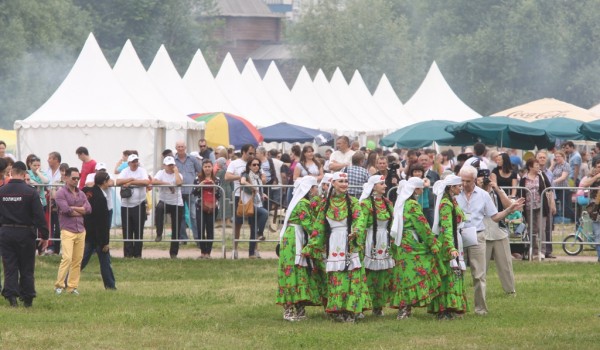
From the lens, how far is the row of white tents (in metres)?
30.7

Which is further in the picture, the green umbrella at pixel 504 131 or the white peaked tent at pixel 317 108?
the white peaked tent at pixel 317 108

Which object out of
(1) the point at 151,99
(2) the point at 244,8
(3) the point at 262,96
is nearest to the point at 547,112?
(1) the point at 151,99

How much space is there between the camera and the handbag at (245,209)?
2206cm

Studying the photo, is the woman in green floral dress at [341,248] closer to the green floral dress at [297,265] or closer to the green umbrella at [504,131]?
the green floral dress at [297,265]

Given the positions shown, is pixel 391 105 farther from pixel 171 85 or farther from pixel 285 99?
pixel 171 85

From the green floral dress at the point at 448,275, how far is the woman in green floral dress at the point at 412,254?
87 millimetres

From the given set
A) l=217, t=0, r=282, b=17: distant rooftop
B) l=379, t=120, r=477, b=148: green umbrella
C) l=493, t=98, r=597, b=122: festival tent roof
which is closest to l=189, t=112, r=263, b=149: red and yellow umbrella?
l=379, t=120, r=477, b=148: green umbrella

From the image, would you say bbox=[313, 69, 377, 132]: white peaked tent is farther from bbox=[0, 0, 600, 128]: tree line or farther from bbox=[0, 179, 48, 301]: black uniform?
bbox=[0, 179, 48, 301]: black uniform

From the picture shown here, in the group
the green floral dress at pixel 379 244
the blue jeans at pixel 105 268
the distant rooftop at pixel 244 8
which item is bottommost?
the blue jeans at pixel 105 268

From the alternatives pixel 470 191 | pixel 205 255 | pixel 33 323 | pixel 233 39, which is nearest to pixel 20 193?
pixel 33 323

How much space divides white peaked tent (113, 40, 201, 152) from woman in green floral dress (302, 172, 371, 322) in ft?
55.0

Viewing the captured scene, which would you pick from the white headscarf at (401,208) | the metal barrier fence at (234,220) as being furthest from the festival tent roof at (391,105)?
the white headscarf at (401,208)

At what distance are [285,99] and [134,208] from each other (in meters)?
24.5

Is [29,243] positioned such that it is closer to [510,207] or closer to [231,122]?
[510,207]
